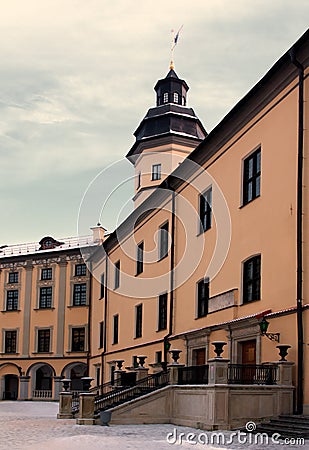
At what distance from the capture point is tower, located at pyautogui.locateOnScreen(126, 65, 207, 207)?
40375 mm

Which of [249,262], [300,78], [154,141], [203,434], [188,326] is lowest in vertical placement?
[203,434]

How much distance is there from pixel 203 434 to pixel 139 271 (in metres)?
17.4

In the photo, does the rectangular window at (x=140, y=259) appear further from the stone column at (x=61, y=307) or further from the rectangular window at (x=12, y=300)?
the rectangular window at (x=12, y=300)

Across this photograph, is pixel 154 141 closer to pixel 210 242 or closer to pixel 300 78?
pixel 210 242

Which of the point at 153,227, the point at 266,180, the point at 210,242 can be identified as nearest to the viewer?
the point at 266,180

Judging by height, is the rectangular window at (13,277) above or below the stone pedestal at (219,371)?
above

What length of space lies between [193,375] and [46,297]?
31.0 m

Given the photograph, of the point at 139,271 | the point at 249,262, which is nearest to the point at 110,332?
the point at 139,271

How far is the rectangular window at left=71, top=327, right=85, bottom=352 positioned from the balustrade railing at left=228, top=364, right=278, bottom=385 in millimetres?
30729

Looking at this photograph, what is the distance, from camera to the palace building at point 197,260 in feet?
59.7

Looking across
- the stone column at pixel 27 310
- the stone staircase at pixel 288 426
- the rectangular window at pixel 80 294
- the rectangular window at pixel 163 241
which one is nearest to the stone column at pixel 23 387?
the stone column at pixel 27 310

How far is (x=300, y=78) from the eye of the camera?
18.0 meters

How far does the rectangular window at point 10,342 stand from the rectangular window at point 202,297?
27.2 metres

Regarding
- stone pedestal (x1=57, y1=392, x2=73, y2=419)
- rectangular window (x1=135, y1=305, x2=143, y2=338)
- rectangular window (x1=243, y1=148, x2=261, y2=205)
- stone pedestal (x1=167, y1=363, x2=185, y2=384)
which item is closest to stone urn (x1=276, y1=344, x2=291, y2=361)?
stone pedestal (x1=167, y1=363, x2=185, y2=384)
